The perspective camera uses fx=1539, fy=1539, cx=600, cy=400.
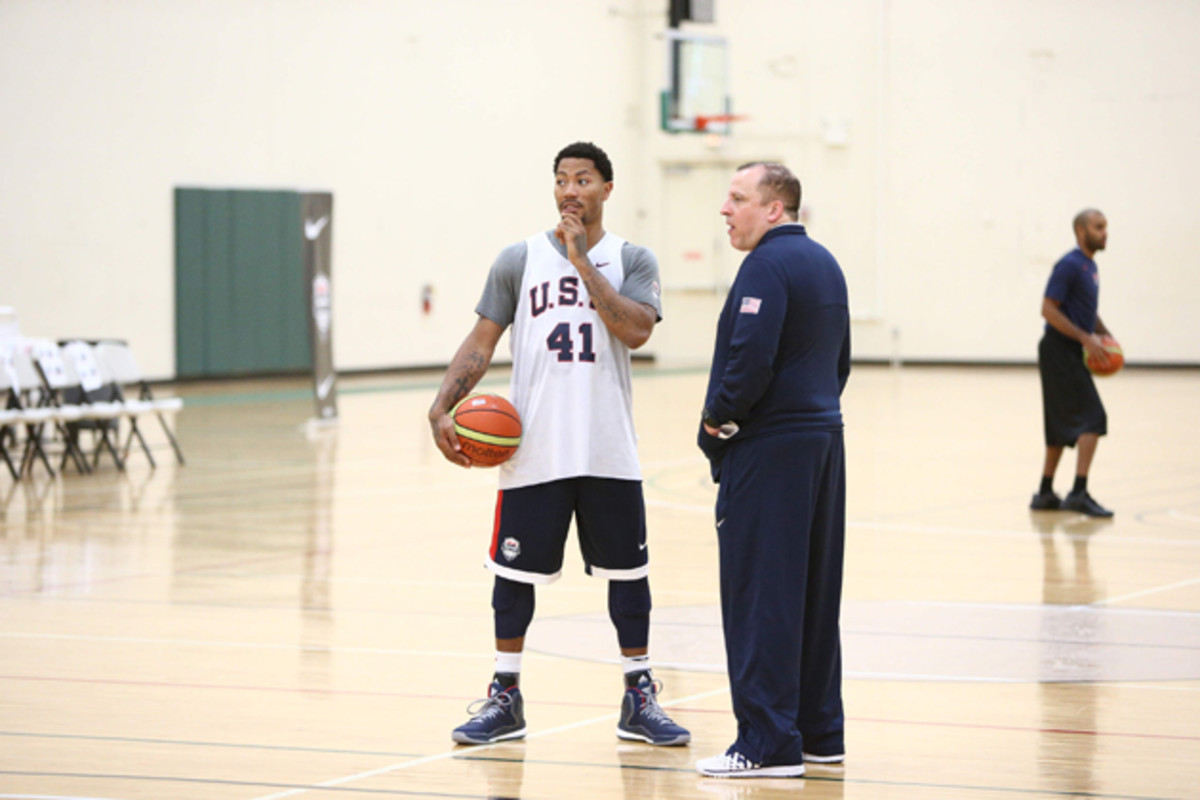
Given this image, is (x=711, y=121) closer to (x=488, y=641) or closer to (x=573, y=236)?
(x=488, y=641)

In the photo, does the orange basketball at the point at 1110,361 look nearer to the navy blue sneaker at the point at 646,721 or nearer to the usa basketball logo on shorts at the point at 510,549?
the navy blue sneaker at the point at 646,721

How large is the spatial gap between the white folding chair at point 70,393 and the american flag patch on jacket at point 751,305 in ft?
28.5

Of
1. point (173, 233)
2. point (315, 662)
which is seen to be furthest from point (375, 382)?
point (315, 662)

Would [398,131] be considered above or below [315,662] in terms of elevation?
above

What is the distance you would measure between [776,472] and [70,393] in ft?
31.1

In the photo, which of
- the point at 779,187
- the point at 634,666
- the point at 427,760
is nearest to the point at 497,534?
the point at 634,666

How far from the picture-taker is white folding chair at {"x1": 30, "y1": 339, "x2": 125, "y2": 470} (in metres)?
11.8

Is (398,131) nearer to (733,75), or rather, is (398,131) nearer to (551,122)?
(551,122)

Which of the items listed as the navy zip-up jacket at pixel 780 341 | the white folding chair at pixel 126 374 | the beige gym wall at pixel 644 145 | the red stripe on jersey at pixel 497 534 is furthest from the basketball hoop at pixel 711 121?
the navy zip-up jacket at pixel 780 341

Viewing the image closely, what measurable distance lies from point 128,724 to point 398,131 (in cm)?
1860

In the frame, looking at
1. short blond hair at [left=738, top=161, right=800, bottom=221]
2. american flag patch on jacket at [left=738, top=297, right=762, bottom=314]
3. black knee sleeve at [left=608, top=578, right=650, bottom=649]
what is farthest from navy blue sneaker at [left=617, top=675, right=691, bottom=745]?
short blond hair at [left=738, top=161, right=800, bottom=221]

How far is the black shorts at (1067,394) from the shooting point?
9.77 m

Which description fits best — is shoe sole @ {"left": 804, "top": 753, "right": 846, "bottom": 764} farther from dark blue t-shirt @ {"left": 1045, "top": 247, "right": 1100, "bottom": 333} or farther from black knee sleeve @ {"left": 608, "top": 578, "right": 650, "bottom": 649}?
dark blue t-shirt @ {"left": 1045, "top": 247, "right": 1100, "bottom": 333}

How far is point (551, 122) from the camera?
24797 millimetres
